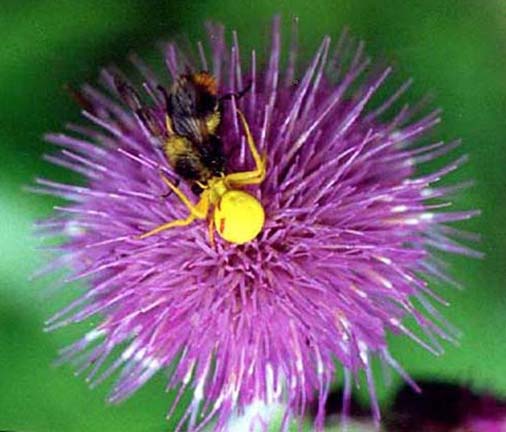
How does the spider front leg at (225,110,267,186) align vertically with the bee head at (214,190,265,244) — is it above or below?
Result: above

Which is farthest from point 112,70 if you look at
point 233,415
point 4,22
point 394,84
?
point 233,415

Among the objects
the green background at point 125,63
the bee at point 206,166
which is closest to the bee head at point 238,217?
the bee at point 206,166

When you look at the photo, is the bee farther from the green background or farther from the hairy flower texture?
the green background

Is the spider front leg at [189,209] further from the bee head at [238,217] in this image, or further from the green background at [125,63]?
the green background at [125,63]

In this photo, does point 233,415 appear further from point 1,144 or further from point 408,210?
point 1,144

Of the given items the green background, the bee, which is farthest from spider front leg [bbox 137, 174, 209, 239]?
the green background
